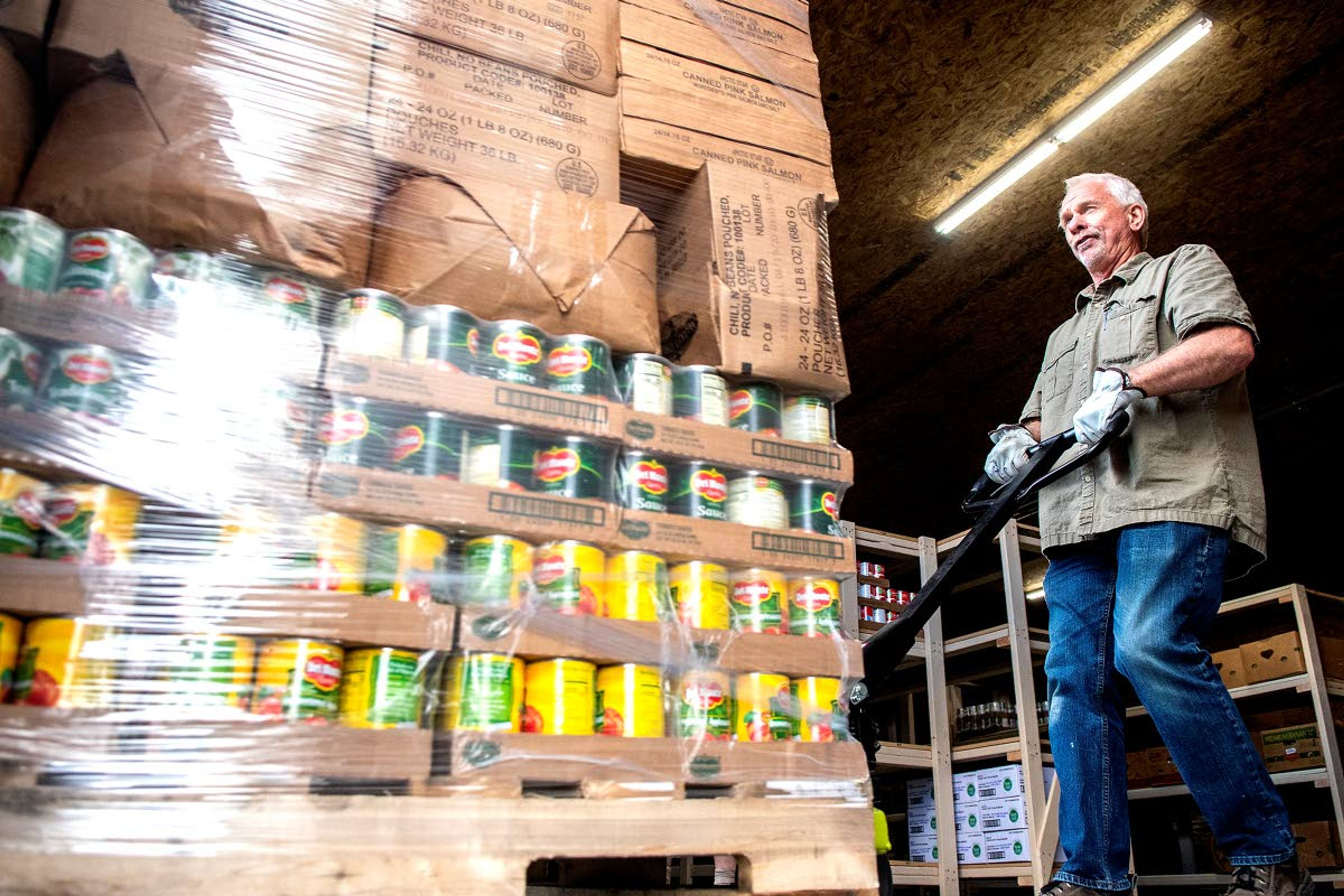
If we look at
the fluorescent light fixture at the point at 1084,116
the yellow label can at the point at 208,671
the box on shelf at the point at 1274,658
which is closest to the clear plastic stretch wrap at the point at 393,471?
the yellow label can at the point at 208,671

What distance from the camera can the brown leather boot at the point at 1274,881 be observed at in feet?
6.39

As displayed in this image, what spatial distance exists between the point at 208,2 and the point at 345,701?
1330 millimetres

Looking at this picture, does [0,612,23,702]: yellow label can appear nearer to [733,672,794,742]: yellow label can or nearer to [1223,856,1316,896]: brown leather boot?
[733,672,794,742]: yellow label can

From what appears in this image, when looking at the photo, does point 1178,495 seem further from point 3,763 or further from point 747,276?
point 3,763

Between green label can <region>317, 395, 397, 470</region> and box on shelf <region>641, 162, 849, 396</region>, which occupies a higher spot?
A: box on shelf <region>641, 162, 849, 396</region>

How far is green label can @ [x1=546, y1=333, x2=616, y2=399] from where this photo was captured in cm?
186

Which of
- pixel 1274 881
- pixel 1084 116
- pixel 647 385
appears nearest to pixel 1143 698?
pixel 1274 881

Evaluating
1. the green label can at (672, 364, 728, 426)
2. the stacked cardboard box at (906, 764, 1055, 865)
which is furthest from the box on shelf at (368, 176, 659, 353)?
the stacked cardboard box at (906, 764, 1055, 865)

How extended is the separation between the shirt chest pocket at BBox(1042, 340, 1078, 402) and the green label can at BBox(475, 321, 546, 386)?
62.9 inches

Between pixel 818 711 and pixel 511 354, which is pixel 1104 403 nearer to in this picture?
pixel 818 711

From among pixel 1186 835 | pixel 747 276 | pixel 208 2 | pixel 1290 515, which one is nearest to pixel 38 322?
pixel 208 2

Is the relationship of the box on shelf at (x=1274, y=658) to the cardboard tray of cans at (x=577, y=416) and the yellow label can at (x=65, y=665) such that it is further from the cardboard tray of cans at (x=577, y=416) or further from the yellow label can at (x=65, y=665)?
the yellow label can at (x=65, y=665)

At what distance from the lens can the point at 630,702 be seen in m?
1.68

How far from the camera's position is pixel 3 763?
4.17ft
